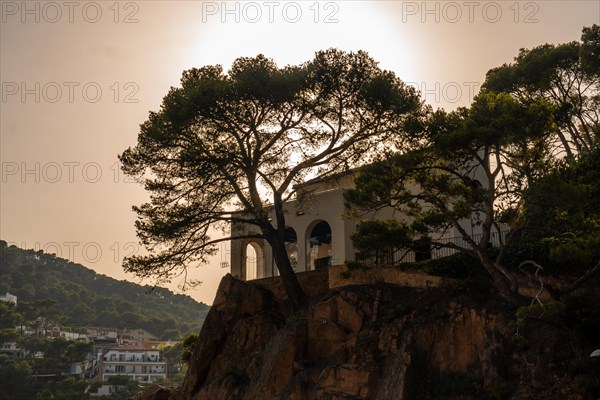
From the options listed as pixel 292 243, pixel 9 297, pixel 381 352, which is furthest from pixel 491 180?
pixel 9 297

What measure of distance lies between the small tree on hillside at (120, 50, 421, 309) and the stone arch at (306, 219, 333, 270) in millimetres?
5009

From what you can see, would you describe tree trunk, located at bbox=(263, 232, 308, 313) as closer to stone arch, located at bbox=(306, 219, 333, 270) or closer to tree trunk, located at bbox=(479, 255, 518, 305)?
stone arch, located at bbox=(306, 219, 333, 270)

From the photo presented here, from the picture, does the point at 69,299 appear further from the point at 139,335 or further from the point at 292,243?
the point at 292,243

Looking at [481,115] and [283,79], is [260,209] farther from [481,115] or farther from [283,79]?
[481,115]

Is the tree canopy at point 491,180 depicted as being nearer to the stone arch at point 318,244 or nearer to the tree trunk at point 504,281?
the tree trunk at point 504,281

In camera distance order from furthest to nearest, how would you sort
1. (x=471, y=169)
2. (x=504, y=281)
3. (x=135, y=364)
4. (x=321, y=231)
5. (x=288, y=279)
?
(x=135, y=364)
(x=321, y=231)
(x=288, y=279)
(x=471, y=169)
(x=504, y=281)

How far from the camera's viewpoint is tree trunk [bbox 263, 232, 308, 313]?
27094 millimetres

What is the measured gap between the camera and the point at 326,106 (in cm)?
2778

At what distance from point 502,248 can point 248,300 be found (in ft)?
39.7

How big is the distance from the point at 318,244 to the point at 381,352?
39.1ft

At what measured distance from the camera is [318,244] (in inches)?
1324

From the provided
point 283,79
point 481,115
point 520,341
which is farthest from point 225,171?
point 520,341

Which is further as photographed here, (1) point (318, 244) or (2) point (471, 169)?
(1) point (318, 244)

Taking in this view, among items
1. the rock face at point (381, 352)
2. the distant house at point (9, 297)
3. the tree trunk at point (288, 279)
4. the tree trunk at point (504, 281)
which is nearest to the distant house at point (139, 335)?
the distant house at point (9, 297)
